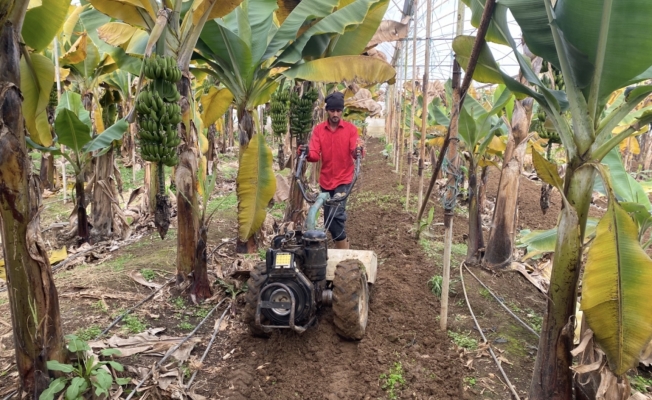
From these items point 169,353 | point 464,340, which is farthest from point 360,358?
point 169,353

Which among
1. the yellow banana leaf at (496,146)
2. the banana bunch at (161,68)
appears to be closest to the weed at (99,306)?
the banana bunch at (161,68)

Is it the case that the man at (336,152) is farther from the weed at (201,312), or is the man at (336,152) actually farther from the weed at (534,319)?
the weed at (534,319)

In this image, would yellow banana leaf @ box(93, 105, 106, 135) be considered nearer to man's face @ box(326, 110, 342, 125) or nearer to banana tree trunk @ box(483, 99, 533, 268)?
man's face @ box(326, 110, 342, 125)

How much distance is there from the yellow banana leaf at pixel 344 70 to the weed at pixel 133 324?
309cm

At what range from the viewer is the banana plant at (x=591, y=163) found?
212 centimetres

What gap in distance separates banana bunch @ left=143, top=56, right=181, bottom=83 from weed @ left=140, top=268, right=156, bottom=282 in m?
2.58

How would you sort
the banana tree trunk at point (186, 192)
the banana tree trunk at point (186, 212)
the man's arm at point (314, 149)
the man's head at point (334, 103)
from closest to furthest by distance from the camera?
the banana tree trunk at point (186, 192) → the banana tree trunk at point (186, 212) → the man's head at point (334, 103) → the man's arm at point (314, 149)

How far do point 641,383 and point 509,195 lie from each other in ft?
8.63

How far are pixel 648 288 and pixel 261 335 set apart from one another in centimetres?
301

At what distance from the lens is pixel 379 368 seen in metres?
3.58

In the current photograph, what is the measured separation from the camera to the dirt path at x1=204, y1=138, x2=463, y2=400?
3.33 meters

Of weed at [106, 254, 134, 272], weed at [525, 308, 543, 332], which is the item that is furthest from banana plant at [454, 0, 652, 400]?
weed at [106, 254, 134, 272]

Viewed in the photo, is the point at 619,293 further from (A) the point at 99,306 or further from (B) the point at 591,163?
(A) the point at 99,306

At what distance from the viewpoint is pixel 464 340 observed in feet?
12.8
